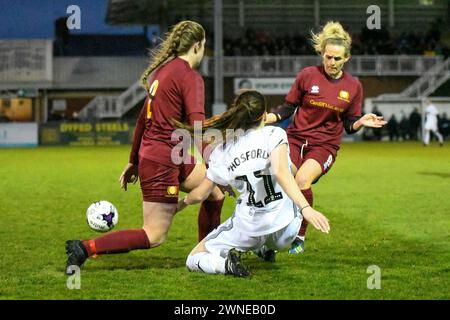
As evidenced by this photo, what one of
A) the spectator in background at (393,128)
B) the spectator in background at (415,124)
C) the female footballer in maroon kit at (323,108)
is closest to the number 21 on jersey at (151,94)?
the female footballer in maroon kit at (323,108)

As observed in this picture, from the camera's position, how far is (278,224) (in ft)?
21.8

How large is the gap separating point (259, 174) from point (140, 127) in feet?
3.97

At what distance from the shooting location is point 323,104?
8594 millimetres

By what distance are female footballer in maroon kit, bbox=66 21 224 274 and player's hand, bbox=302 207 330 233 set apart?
1337 millimetres

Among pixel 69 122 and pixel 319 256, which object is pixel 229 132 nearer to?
pixel 319 256

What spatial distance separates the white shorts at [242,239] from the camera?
670 cm

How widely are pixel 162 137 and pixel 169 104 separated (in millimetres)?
287

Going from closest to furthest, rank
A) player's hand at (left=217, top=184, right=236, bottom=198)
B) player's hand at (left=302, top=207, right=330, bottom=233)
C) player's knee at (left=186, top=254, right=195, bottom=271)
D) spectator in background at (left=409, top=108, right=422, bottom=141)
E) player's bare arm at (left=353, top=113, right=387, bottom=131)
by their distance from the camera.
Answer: player's hand at (left=302, top=207, right=330, bottom=233) < player's knee at (left=186, top=254, right=195, bottom=271) < player's hand at (left=217, top=184, right=236, bottom=198) < player's bare arm at (left=353, top=113, right=387, bottom=131) < spectator in background at (left=409, top=108, right=422, bottom=141)

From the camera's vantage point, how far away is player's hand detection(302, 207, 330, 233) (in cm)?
569

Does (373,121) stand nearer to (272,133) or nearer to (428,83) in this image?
(272,133)

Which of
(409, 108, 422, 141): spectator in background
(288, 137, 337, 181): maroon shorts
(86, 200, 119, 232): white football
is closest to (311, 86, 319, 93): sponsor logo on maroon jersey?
(288, 137, 337, 181): maroon shorts


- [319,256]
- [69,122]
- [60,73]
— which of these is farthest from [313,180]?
[60,73]

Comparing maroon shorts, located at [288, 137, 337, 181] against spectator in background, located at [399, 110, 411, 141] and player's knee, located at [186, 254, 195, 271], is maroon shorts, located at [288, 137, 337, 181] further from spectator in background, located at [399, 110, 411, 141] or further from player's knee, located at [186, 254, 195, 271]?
spectator in background, located at [399, 110, 411, 141]

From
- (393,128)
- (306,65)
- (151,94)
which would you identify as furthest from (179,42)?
(306,65)
